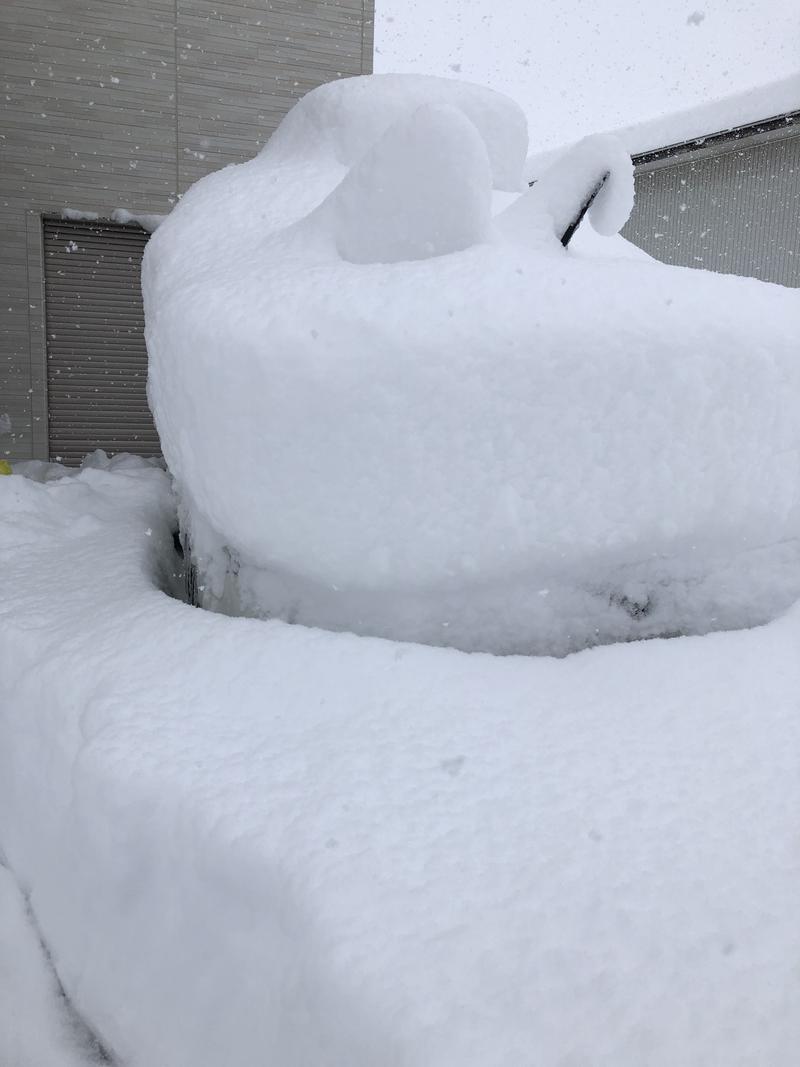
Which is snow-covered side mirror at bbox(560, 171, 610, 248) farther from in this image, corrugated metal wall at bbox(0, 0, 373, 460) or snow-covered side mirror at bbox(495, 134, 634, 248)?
corrugated metal wall at bbox(0, 0, 373, 460)

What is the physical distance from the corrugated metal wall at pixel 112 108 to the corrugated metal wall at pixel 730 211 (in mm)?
3164

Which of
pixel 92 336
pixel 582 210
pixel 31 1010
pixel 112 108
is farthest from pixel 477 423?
pixel 112 108

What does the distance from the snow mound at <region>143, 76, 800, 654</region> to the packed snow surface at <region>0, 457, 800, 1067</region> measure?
0.46 feet

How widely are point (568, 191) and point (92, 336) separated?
15.0 feet

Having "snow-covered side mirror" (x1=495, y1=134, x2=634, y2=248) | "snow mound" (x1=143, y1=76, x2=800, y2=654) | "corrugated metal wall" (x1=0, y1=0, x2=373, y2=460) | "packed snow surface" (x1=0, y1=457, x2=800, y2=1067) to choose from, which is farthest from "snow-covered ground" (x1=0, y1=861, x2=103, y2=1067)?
"corrugated metal wall" (x1=0, y1=0, x2=373, y2=460)

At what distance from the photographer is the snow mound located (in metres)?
1.52

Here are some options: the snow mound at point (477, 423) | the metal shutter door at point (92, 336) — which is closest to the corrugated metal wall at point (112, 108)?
the metal shutter door at point (92, 336)

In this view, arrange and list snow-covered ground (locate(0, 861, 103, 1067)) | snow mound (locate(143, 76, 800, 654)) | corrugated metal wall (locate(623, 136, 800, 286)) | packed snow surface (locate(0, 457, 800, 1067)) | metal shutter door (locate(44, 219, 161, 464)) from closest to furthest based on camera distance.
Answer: packed snow surface (locate(0, 457, 800, 1067)) < snow-covered ground (locate(0, 861, 103, 1067)) < snow mound (locate(143, 76, 800, 654)) < metal shutter door (locate(44, 219, 161, 464)) < corrugated metal wall (locate(623, 136, 800, 286))

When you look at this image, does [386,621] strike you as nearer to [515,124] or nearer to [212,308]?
[212,308]

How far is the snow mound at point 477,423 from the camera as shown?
1522 millimetres

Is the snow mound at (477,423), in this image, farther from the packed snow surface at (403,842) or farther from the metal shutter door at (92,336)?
the metal shutter door at (92,336)

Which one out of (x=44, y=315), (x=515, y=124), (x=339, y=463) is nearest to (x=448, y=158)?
(x=339, y=463)

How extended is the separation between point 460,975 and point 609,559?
87 cm

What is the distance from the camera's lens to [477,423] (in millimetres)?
1521
